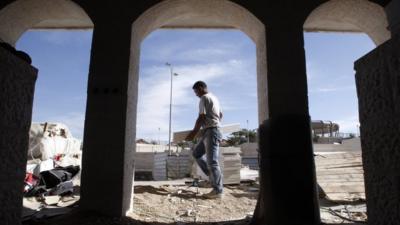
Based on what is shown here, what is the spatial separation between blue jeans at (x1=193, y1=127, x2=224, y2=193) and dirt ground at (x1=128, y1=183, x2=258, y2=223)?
316mm

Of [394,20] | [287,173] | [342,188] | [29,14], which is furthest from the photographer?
[342,188]

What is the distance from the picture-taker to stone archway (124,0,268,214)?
4176mm

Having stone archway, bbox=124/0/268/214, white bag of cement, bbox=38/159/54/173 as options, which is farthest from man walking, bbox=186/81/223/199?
white bag of cement, bbox=38/159/54/173

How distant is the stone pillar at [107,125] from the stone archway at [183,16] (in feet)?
0.37

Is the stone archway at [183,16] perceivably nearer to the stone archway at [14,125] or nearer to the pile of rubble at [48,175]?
the pile of rubble at [48,175]

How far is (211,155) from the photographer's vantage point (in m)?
5.21

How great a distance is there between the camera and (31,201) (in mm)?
4719

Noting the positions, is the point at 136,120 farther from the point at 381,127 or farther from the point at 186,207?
the point at 381,127

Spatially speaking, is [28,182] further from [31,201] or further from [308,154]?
[308,154]

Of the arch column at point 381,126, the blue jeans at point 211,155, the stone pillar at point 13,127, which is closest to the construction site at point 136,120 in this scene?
the stone pillar at point 13,127

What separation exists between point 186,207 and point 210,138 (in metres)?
Result: 1.24

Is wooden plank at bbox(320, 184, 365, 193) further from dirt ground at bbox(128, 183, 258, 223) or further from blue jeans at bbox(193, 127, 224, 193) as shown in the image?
blue jeans at bbox(193, 127, 224, 193)

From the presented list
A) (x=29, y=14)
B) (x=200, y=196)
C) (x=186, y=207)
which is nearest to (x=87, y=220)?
(x=186, y=207)

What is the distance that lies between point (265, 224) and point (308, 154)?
909 mm
